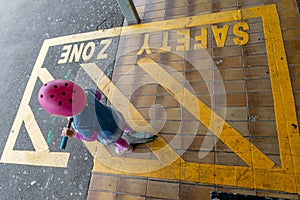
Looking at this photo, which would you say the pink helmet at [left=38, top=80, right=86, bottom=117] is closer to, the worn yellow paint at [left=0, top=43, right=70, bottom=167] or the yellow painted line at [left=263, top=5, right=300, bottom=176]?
the worn yellow paint at [left=0, top=43, right=70, bottom=167]

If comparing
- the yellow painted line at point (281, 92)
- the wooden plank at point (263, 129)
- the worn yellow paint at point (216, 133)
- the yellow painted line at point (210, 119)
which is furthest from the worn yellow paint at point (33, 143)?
the yellow painted line at point (281, 92)

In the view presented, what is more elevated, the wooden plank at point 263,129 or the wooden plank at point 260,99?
the wooden plank at point 260,99

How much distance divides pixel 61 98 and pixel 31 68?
8.22 ft

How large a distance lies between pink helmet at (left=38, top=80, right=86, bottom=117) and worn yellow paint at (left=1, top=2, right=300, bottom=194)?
3.39ft

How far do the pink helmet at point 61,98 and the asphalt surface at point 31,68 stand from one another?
1119mm

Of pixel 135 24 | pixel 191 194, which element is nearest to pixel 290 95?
pixel 191 194

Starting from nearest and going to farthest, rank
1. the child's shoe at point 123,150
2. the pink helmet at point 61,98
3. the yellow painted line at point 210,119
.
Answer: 1. the pink helmet at point 61,98
2. the yellow painted line at point 210,119
3. the child's shoe at point 123,150

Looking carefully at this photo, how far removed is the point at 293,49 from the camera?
2850 mm

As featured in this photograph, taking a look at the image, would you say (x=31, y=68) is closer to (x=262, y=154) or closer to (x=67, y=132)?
(x=67, y=132)

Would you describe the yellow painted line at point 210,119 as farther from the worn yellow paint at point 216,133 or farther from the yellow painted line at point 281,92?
the yellow painted line at point 281,92

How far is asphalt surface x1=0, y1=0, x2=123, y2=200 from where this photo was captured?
9.51ft

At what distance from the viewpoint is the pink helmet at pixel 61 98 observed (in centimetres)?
193

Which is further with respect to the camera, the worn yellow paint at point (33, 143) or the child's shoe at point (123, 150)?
the worn yellow paint at point (33, 143)

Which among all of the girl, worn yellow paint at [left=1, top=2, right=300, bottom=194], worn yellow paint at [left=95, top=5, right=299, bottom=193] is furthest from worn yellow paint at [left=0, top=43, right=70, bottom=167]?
the girl
